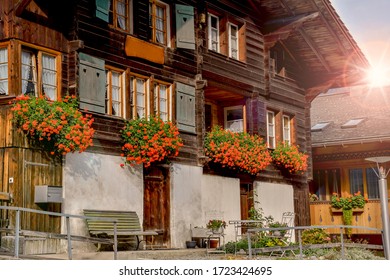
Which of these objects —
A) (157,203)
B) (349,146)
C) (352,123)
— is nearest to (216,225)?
(157,203)

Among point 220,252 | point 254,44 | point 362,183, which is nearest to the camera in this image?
point 220,252

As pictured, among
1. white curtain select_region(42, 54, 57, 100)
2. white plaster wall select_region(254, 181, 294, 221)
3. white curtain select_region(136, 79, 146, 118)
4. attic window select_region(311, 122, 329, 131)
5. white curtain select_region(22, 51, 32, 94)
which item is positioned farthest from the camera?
attic window select_region(311, 122, 329, 131)

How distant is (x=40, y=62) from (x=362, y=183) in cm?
1284

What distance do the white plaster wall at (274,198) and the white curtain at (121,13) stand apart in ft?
20.0

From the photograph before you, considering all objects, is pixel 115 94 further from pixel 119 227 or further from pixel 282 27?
pixel 282 27

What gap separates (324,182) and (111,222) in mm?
11423

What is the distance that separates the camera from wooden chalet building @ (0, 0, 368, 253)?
13.2 m

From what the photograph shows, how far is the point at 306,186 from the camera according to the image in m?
22.3

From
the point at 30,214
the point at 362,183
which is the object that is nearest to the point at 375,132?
the point at 362,183

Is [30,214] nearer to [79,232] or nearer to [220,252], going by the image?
[79,232]

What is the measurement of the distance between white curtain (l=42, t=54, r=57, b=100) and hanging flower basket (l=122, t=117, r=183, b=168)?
1.86 metres

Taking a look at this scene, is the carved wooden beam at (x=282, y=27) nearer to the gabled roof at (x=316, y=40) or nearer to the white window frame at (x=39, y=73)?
the gabled roof at (x=316, y=40)

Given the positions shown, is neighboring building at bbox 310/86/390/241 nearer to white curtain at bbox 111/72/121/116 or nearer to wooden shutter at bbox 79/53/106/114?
white curtain at bbox 111/72/121/116

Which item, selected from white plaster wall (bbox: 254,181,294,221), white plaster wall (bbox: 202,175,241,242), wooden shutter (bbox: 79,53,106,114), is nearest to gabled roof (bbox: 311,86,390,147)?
white plaster wall (bbox: 254,181,294,221)
